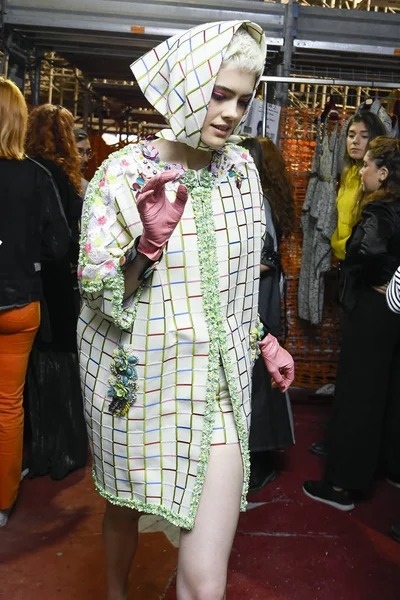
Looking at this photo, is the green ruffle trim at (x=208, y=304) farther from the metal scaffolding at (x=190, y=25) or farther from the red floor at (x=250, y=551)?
the metal scaffolding at (x=190, y=25)

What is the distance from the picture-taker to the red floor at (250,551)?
2.91 meters

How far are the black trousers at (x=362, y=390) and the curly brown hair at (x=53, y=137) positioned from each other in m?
1.78

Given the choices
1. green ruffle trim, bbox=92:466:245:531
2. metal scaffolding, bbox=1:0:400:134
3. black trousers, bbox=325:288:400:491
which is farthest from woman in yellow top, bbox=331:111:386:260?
green ruffle trim, bbox=92:466:245:531

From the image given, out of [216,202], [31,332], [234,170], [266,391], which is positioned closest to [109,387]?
[216,202]

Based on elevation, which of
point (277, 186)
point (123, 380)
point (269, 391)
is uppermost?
point (277, 186)

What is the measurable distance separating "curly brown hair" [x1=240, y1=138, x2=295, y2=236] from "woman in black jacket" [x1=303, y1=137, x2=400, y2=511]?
1.30 feet

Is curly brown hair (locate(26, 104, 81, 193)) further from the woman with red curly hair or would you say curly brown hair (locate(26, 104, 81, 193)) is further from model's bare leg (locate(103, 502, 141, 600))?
model's bare leg (locate(103, 502, 141, 600))

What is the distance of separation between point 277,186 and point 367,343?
1003 millimetres

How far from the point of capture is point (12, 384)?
3338 mm

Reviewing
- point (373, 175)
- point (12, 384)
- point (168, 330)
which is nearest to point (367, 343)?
point (373, 175)

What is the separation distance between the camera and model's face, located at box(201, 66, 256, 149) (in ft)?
5.83

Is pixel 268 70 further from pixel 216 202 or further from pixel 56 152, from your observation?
pixel 216 202

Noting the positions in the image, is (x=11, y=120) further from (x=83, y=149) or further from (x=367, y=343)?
(x=367, y=343)

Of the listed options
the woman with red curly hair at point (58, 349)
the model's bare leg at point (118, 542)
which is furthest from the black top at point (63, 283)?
the model's bare leg at point (118, 542)
